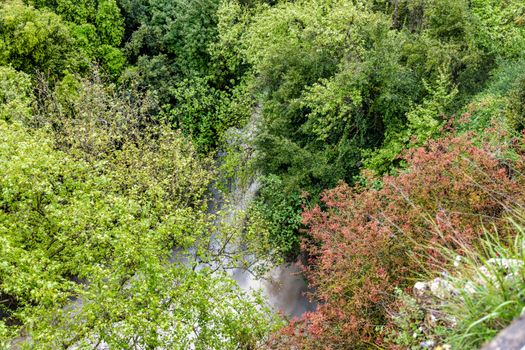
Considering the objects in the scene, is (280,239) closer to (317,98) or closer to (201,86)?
(317,98)

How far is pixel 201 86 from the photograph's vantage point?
80.8 ft

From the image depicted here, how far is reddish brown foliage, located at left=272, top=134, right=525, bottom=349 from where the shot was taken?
1040 centimetres

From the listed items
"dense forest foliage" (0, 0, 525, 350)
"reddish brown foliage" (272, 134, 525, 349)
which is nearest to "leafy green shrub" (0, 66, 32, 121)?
"dense forest foliage" (0, 0, 525, 350)

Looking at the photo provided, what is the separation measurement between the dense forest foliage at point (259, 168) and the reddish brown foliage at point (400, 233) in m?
0.07

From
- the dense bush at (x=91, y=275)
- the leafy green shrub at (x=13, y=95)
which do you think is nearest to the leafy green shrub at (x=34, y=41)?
the leafy green shrub at (x=13, y=95)

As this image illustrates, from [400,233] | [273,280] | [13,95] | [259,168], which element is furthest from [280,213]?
[13,95]

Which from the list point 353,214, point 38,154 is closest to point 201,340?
point 353,214

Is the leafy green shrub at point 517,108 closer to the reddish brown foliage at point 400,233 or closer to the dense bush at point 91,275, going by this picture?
the reddish brown foliage at point 400,233

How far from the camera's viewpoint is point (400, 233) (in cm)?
1148

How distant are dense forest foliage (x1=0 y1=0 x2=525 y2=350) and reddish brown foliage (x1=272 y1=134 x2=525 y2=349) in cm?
7

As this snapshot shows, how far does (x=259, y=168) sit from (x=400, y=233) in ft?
A: 32.2

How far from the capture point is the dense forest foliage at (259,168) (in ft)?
35.3

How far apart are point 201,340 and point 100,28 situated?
19742 mm

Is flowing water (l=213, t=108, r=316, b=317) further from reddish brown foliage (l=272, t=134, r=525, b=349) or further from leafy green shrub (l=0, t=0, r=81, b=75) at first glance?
leafy green shrub (l=0, t=0, r=81, b=75)
